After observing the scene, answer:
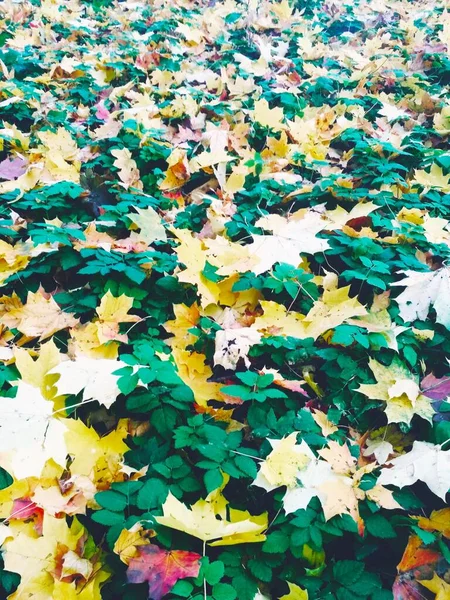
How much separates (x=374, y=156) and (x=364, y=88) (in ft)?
4.20

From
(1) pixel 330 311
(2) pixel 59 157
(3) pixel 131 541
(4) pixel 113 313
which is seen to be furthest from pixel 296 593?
(2) pixel 59 157

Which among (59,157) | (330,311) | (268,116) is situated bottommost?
(330,311)

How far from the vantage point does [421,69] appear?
4.07 metres

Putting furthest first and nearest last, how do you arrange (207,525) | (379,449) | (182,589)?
(379,449)
(207,525)
(182,589)

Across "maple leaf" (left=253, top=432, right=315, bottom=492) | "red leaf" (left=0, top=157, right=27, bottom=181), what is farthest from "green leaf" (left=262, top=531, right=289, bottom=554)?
"red leaf" (left=0, top=157, right=27, bottom=181)

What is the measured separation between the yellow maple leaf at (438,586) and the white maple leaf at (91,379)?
101 cm

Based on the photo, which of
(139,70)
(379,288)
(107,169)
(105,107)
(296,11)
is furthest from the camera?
(296,11)

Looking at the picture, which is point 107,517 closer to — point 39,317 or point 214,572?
point 214,572

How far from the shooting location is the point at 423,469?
1.32 metres

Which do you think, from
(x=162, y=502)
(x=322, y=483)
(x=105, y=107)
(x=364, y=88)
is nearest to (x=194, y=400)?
(x=162, y=502)

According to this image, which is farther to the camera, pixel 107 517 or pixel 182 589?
pixel 107 517

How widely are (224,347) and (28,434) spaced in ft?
2.31

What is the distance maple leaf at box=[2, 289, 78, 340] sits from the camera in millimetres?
1770

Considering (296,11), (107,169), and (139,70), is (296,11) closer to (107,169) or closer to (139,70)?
(139,70)
